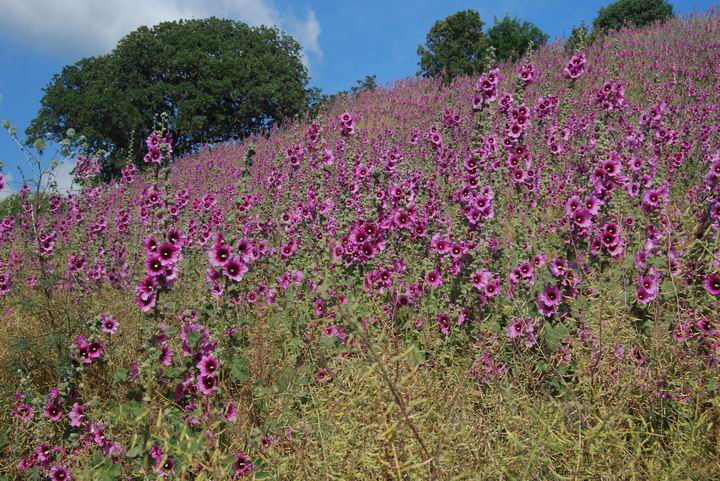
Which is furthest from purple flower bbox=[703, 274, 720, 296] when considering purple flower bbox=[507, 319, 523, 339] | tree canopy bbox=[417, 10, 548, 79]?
tree canopy bbox=[417, 10, 548, 79]

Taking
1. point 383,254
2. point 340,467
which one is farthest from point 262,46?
point 340,467

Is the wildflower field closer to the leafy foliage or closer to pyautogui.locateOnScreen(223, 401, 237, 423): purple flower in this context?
pyautogui.locateOnScreen(223, 401, 237, 423): purple flower

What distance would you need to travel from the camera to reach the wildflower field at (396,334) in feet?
Answer: 7.36

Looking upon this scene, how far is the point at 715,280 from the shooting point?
2.95 meters

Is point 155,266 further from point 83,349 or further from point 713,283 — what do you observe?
point 713,283

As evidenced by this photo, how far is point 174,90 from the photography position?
98.2 feet

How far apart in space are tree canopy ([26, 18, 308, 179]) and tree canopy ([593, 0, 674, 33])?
29896 millimetres

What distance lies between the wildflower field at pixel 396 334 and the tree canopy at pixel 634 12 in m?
46.3

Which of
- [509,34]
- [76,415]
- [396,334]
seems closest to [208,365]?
[76,415]

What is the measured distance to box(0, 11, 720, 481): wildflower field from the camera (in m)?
2.24

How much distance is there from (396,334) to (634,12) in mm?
52451

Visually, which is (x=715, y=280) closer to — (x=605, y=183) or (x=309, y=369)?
(x=605, y=183)

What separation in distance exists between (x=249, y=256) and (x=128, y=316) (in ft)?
8.20

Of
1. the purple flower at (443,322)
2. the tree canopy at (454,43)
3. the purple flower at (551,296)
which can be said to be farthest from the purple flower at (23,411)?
the tree canopy at (454,43)
